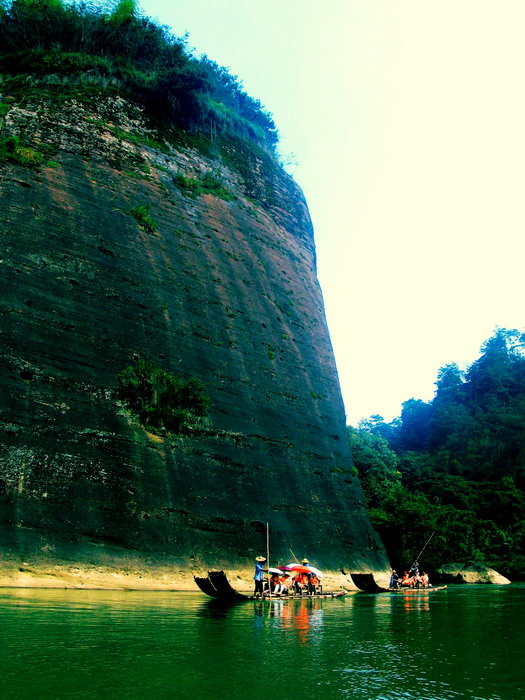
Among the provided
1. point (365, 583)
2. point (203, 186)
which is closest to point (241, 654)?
point (365, 583)

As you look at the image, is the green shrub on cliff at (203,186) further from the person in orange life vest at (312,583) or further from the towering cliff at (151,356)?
the person in orange life vest at (312,583)

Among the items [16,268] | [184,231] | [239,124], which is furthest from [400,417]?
[16,268]

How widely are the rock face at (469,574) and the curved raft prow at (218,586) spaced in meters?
21.2

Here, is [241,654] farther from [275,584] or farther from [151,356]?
[151,356]

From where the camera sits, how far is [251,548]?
12.7 metres

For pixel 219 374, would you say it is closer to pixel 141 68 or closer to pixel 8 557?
pixel 8 557

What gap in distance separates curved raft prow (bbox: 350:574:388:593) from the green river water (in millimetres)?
6046

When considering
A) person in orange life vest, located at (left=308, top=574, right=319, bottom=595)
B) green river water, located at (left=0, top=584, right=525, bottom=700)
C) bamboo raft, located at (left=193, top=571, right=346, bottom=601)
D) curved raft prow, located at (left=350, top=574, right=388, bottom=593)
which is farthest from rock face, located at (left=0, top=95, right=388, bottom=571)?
green river water, located at (left=0, top=584, right=525, bottom=700)

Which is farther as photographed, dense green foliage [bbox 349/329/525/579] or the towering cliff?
dense green foliage [bbox 349/329/525/579]

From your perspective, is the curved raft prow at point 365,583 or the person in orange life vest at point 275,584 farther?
the curved raft prow at point 365,583

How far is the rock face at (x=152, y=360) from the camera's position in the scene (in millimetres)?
10883

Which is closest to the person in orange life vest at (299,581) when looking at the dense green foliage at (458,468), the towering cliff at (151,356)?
the towering cliff at (151,356)

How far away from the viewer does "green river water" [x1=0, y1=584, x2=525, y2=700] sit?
3.28 meters

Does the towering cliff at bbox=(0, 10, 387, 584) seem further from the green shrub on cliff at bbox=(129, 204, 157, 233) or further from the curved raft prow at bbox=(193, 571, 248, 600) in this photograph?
the curved raft prow at bbox=(193, 571, 248, 600)
